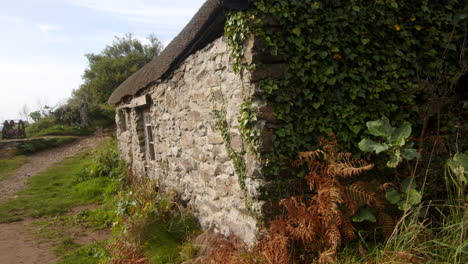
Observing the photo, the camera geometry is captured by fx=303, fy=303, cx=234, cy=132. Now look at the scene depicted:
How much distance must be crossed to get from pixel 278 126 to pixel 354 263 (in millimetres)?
1164

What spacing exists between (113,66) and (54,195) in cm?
1216

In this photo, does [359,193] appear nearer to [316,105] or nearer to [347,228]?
[347,228]

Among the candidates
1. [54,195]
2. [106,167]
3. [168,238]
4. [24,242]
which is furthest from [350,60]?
[106,167]

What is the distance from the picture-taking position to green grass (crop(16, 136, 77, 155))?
11.6 metres

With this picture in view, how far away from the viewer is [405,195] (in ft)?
8.06

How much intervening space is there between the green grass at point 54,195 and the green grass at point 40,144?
4171 millimetres

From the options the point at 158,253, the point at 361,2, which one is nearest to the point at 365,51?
the point at 361,2

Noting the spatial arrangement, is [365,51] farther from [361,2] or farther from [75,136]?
[75,136]

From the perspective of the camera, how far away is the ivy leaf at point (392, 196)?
2465 millimetres

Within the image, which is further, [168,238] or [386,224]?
[168,238]

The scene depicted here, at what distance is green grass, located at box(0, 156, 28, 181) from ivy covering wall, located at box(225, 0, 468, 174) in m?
8.94

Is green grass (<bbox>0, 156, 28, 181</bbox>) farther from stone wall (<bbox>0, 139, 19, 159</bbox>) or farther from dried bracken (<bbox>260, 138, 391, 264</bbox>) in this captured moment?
dried bracken (<bbox>260, 138, 391, 264</bbox>)

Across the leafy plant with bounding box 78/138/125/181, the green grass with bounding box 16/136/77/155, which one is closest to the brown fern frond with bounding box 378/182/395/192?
the leafy plant with bounding box 78/138/125/181

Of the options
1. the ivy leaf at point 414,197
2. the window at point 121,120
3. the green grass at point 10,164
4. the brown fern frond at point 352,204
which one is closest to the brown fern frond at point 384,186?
the ivy leaf at point 414,197
